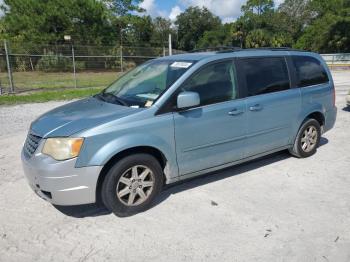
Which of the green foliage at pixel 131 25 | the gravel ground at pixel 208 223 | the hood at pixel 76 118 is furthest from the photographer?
the green foliage at pixel 131 25

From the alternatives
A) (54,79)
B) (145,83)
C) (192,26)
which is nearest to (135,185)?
(145,83)

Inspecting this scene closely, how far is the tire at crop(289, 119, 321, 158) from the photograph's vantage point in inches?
217

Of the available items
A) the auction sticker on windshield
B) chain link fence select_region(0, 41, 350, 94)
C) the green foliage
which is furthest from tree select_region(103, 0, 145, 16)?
the auction sticker on windshield

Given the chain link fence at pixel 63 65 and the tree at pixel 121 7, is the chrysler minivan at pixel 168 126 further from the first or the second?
the tree at pixel 121 7

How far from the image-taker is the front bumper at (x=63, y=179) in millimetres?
3471

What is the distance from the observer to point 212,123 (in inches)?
169

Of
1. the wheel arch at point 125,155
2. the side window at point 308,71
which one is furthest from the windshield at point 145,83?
the side window at point 308,71

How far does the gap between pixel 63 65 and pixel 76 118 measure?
47.4 feet

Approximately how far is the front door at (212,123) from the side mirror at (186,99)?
12cm

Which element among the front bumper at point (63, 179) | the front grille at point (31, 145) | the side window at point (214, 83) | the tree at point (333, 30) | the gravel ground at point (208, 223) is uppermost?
the tree at point (333, 30)

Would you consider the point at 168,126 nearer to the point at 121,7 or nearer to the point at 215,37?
the point at 121,7

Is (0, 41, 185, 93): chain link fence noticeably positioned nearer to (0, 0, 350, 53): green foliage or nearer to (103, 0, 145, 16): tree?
(0, 0, 350, 53): green foliage

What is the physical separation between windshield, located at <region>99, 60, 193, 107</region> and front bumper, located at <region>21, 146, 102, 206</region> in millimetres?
1009

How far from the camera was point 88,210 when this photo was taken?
400 cm
